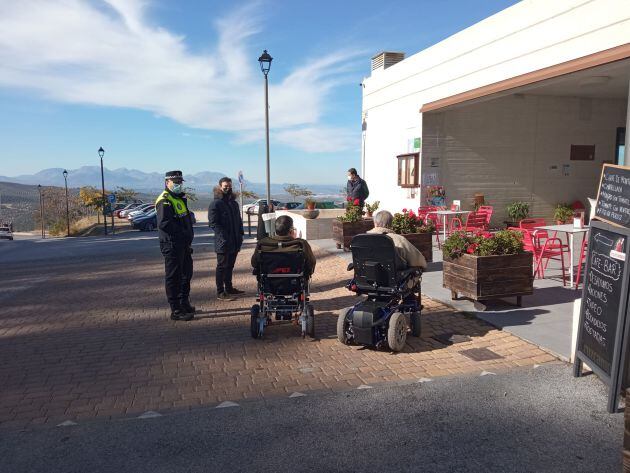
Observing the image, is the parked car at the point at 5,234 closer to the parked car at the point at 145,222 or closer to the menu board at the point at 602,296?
the parked car at the point at 145,222

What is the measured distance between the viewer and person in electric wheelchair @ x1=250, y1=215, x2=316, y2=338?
17.9 feet

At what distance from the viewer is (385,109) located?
55.4 feet

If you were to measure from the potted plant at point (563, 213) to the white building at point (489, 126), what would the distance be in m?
0.20

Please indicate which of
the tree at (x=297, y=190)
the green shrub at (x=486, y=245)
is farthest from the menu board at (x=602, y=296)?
the tree at (x=297, y=190)

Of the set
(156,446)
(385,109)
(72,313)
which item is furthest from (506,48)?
(156,446)

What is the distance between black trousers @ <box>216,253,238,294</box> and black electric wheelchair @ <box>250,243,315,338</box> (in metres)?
1.90

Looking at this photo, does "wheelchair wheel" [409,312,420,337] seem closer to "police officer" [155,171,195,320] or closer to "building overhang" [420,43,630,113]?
"police officer" [155,171,195,320]

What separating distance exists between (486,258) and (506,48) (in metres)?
7.16

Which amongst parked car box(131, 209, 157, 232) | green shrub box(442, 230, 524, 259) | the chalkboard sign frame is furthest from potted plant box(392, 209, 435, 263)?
parked car box(131, 209, 157, 232)

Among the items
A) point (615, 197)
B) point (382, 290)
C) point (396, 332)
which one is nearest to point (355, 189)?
point (382, 290)

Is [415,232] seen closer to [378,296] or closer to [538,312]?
[538,312]

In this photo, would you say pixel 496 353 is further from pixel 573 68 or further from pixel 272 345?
pixel 573 68

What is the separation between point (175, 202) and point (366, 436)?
396 centimetres

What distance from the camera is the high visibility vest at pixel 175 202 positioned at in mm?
6164
